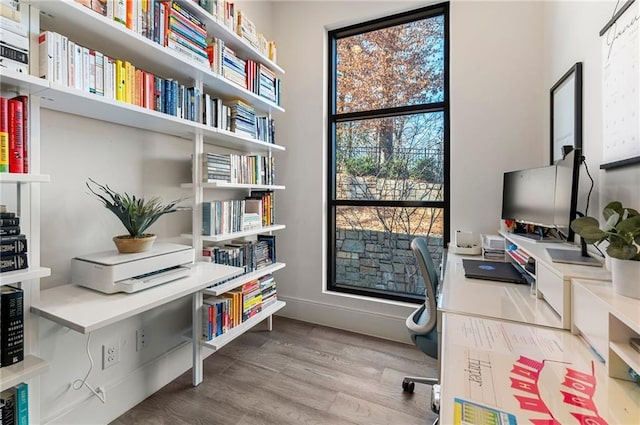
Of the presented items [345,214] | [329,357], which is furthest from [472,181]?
[329,357]

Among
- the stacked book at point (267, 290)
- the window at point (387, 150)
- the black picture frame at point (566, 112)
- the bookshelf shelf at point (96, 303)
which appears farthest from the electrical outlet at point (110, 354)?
the black picture frame at point (566, 112)

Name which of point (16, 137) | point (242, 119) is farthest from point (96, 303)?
point (242, 119)

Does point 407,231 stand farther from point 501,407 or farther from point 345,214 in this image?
point 501,407

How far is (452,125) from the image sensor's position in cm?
229

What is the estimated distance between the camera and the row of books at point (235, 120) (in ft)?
5.88

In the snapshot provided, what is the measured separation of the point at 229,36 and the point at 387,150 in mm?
1530

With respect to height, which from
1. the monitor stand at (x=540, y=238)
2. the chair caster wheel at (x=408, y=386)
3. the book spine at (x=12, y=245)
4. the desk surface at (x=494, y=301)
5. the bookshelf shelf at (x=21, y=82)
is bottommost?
the chair caster wheel at (x=408, y=386)

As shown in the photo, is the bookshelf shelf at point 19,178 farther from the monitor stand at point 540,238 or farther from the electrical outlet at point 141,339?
Result: the monitor stand at point 540,238

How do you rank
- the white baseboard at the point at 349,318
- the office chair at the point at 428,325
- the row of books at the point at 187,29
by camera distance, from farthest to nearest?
the white baseboard at the point at 349,318 → the office chair at the point at 428,325 → the row of books at the point at 187,29

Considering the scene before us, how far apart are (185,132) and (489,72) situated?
7.37ft

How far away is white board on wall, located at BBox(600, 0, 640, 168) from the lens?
1059mm

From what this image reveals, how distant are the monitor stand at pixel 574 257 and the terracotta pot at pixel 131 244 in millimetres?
1830

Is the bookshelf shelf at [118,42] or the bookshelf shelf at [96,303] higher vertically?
the bookshelf shelf at [118,42]

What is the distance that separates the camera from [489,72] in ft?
7.11
